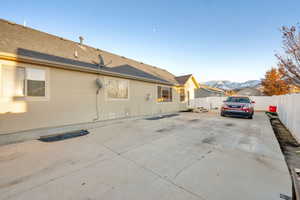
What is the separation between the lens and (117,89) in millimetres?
7520

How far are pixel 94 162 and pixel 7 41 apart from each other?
6.32 metres

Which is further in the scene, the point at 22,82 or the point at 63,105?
the point at 63,105

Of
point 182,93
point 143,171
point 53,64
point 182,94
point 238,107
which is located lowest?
point 143,171

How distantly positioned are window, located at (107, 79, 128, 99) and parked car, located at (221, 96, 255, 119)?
7631 millimetres

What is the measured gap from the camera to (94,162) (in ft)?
8.89

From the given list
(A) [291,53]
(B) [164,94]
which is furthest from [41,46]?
(A) [291,53]

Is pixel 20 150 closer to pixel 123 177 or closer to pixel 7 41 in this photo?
pixel 123 177

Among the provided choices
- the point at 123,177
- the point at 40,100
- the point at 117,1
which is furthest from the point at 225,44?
the point at 40,100

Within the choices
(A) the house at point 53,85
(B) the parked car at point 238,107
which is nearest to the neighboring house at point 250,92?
(B) the parked car at point 238,107

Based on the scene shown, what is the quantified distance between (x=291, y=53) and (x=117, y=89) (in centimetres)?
991

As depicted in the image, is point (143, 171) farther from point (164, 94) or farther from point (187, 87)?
point (187, 87)

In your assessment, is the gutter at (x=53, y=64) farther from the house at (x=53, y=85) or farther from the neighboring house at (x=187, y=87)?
the neighboring house at (x=187, y=87)

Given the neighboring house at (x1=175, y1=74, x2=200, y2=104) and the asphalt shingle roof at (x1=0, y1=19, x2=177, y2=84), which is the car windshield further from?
the asphalt shingle roof at (x1=0, y1=19, x2=177, y2=84)

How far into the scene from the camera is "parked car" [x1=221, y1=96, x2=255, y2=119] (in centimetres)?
820
